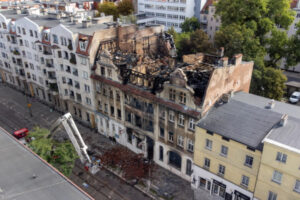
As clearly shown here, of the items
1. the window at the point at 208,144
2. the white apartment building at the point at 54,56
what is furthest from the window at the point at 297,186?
the white apartment building at the point at 54,56

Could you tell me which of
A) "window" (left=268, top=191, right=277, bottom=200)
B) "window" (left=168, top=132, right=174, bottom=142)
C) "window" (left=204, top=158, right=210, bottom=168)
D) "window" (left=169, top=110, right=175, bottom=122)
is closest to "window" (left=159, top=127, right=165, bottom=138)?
"window" (left=168, top=132, right=174, bottom=142)

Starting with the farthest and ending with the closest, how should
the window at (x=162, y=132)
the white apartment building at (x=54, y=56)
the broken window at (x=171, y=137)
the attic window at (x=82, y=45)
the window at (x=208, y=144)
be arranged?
1. the white apartment building at (x=54, y=56)
2. the attic window at (x=82, y=45)
3. the window at (x=162, y=132)
4. the broken window at (x=171, y=137)
5. the window at (x=208, y=144)

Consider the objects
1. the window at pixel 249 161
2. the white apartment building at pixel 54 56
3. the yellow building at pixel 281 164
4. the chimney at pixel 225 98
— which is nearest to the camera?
the yellow building at pixel 281 164

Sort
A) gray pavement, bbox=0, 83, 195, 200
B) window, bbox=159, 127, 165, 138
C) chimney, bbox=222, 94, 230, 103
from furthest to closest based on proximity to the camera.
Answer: window, bbox=159, 127, 165, 138, gray pavement, bbox=0, 83, 195, 200, chimney, bbox=222, 94, 230, 103

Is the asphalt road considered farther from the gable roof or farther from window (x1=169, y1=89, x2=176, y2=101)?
the gable roof

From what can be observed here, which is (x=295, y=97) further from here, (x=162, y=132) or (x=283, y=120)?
(x=162, y=132)

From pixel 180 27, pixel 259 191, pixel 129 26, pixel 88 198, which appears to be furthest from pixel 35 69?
pixel 180 27

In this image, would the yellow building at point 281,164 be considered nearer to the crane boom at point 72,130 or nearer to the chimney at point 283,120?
the chimney at point 283,120

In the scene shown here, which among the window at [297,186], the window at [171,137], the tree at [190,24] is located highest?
the tree at [190,24]
